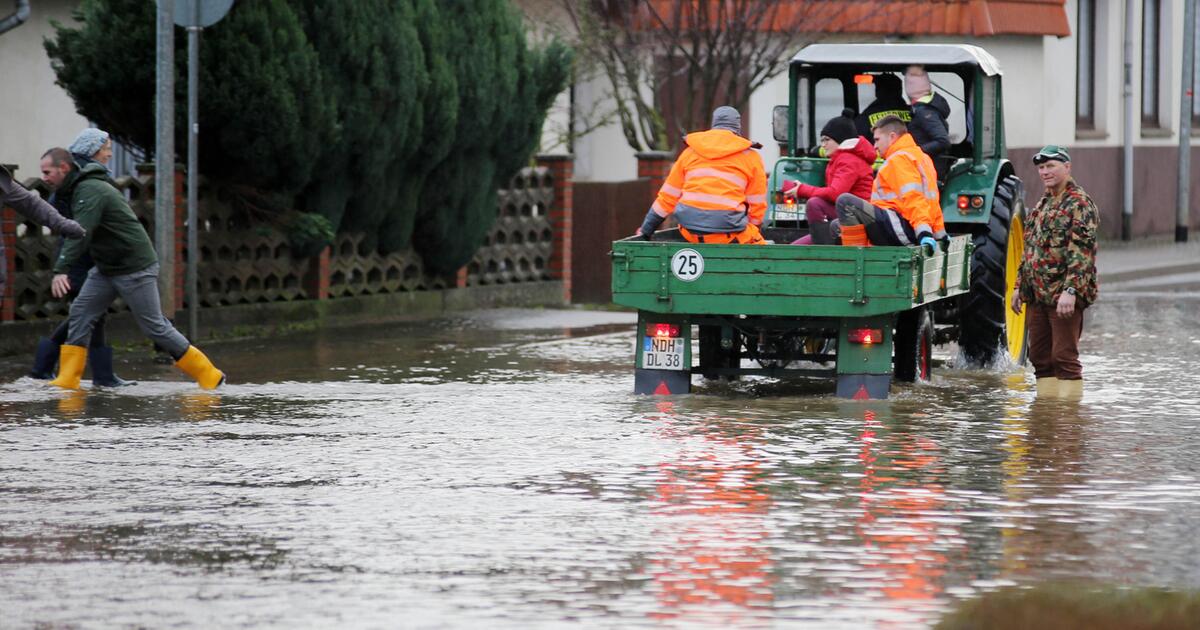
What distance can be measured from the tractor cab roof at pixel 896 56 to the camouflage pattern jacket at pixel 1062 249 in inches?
75.4

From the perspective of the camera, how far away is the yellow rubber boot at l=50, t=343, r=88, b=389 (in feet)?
45.6

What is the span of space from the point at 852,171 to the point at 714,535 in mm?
6017

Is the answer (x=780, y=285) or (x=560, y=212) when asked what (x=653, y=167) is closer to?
(x=560, y=212)

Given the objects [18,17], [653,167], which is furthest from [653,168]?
[18,17]

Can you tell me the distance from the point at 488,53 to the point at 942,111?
19.5 feet

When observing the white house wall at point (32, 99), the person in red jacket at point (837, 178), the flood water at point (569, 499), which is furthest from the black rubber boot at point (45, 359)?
the white house wall at point (32, 99)

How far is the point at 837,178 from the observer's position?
47.1 feet

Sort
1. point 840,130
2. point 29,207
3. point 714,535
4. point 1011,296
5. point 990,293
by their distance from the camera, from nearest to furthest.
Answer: point 714,535 → point 29,207 → point 840,130 → point 990,293 → point 1011,296

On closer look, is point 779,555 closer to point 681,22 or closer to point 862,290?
point 862,290

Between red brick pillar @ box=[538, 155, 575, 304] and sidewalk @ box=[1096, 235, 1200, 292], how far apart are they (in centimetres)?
670

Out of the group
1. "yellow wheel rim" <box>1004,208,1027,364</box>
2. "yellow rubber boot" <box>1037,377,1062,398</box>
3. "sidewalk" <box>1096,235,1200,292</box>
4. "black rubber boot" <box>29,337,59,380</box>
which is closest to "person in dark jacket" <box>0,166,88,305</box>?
"black rubber boot" <box>29,337,59,380</box>

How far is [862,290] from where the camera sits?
13.1 m

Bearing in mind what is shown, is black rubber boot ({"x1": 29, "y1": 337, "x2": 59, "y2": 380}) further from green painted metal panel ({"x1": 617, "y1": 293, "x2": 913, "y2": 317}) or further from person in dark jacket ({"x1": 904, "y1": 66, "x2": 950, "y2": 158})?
person in dark jacket ({"x1": 904, "y1": 66, "x2": 950, "y2": 158})

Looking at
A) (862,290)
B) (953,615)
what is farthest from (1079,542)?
(862,290)
